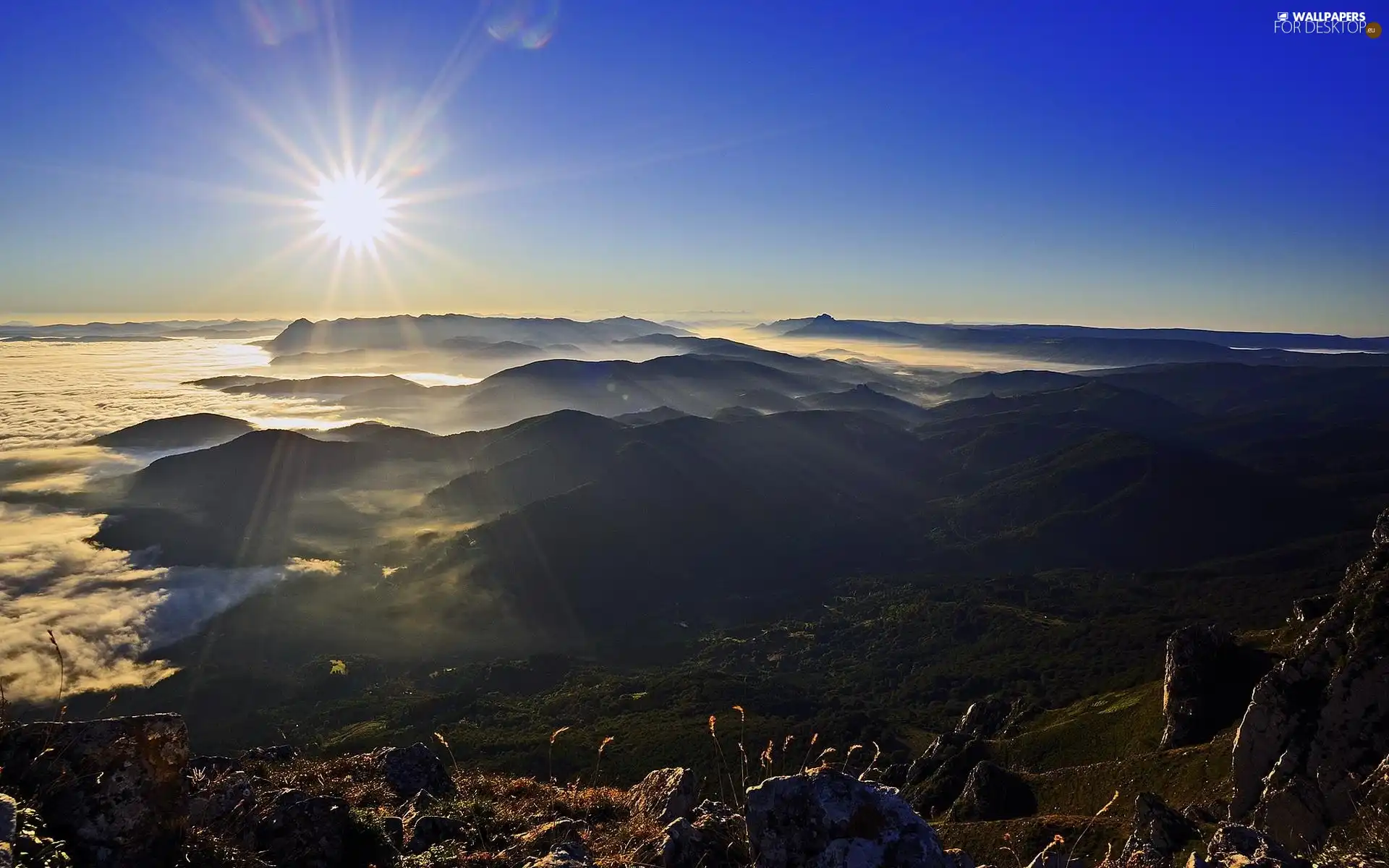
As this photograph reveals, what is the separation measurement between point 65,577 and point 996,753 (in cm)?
24610

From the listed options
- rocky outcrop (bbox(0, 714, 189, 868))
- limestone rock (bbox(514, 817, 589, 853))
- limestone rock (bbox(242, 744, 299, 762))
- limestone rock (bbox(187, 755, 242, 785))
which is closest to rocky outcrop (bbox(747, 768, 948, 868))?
limestone rock (bbox(514, 817, 589, 853))

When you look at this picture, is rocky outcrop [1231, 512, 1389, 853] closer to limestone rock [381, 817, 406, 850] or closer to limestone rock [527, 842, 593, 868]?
limestone rock [527, 842, 593, 868]

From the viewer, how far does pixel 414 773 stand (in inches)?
640

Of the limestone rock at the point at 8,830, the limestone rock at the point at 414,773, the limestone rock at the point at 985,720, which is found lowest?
the limestone rock at the point at 985,720

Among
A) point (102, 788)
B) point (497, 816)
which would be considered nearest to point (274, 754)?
point (497, 816)

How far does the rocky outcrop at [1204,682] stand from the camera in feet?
159

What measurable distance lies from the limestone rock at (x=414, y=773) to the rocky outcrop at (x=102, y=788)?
847 cm

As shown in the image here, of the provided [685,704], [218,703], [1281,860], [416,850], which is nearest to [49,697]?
[218,703]

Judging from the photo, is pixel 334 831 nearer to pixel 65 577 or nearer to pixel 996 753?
pixel 996 753

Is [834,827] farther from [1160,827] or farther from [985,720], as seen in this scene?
[985,720]

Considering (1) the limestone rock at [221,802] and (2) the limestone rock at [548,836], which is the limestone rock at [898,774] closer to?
(2) the limestone rock at [548,836]

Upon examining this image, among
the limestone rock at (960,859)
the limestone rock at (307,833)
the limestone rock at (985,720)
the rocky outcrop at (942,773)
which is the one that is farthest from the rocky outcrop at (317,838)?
the limestone rock at (985,720)

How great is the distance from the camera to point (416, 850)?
31.9 ft

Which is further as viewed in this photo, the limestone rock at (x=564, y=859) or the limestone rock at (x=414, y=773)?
the limestone rock at (x=414, y=773)
